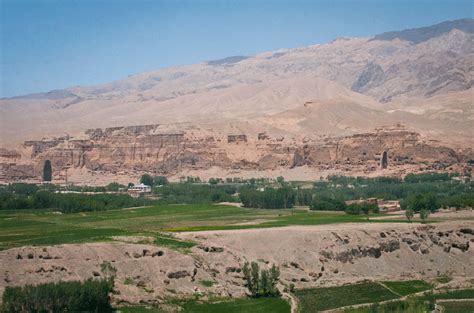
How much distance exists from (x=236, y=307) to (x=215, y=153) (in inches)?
3529

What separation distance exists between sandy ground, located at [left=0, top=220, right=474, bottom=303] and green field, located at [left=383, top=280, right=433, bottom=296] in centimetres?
120

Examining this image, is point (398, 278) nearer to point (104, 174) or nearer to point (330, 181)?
point (330, 181)

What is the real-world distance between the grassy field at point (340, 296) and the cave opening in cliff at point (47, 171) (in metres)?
87.6

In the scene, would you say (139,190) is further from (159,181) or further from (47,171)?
(47,171)

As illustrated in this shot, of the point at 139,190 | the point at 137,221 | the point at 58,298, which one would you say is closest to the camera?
the point at 58,298

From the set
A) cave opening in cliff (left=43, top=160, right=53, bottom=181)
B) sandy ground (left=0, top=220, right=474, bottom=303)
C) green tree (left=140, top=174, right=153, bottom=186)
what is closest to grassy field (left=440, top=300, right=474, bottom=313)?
sandy ground (left=0, top=220, right=474, bottom=303)

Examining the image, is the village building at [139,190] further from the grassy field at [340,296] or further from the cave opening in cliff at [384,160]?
the grassy field at [340,296]

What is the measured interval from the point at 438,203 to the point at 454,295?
94.8 feet

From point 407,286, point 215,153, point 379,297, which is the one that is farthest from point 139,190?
point 379,297

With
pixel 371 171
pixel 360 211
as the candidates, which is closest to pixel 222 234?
pixel 360 211

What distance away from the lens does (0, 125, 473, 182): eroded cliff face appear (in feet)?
413

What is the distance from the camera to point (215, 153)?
135 metres

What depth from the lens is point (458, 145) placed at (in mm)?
124688

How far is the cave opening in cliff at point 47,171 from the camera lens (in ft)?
442
